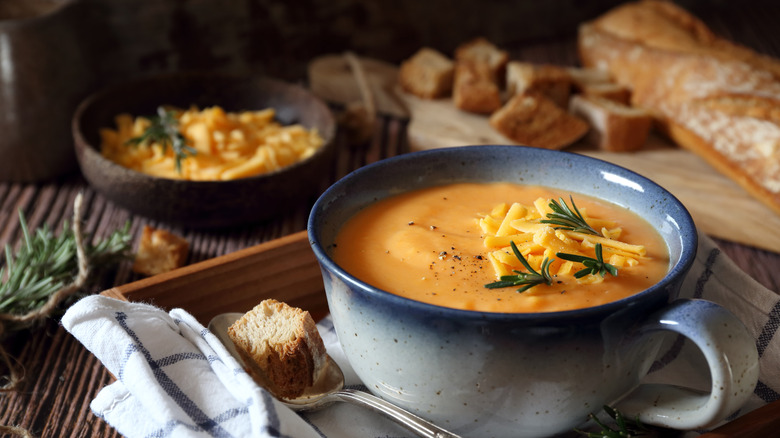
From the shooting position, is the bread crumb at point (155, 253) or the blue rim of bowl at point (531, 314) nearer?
the blue rim of bowl at point (531, 314)

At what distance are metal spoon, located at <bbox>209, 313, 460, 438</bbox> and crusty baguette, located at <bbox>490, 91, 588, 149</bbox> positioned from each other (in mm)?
1497

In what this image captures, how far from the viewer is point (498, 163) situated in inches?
62.1

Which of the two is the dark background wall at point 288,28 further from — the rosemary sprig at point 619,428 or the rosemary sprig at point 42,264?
the rosemary sprig at point 619,428

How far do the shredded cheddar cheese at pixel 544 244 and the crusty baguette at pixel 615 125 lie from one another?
1.32m

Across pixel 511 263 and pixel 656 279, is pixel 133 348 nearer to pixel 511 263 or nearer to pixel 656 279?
pixel 511 263

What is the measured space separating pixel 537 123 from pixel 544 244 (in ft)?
4.88

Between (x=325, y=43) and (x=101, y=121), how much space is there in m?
1.21

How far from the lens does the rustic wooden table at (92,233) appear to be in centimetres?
148

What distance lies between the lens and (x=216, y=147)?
7.70ft

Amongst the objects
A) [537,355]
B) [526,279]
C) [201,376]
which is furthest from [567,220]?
[201,376]

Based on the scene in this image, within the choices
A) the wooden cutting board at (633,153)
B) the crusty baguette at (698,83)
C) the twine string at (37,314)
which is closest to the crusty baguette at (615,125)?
the wooden cutting board at (633,153)

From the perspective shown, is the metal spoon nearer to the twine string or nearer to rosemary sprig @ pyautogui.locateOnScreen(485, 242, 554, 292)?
rosemary sprig @ pyautogui.locateOnScreen(485, 242, 554, 292)

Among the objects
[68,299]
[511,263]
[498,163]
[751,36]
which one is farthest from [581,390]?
[751,36]

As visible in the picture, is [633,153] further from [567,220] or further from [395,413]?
[395,413]
